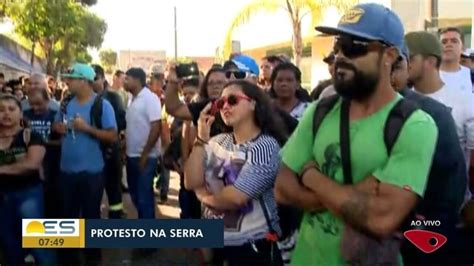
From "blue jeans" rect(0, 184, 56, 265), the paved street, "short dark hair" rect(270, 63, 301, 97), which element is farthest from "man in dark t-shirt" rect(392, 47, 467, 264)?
"blue jeans" rect(0, 184, 56, 265)

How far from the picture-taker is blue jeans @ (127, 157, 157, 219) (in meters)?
5.95

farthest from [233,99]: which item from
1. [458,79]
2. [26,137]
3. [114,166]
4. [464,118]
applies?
[114,166]

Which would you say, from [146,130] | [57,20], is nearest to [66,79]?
[146,130]

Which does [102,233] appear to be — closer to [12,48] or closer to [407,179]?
[407,179]

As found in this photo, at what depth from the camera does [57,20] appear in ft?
63.5

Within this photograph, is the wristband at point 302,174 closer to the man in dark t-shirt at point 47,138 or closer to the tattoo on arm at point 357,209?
the tattoo on arm at point 357,209

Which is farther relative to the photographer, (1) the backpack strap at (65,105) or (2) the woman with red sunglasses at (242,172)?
(1) the backpack strap at (65,105)

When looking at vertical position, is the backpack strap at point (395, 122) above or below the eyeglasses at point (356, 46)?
below

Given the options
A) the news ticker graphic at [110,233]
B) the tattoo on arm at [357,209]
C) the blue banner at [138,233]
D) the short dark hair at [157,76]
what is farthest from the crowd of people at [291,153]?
the short dark hair at [157,76]

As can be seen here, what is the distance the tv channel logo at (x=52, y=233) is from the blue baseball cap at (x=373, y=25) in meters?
2.78

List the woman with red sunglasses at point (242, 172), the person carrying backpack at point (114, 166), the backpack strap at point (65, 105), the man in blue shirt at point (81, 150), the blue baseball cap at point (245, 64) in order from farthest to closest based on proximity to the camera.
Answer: the person carrying backpack at point (114, 166), the backpack strap at point (65, 105), the man in blue shirt at point (81, 150), the blue baseball cap at point (245, 64), the woman with red sunglasses at point (242, 172)

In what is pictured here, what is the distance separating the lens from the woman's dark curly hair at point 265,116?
3.36 metres

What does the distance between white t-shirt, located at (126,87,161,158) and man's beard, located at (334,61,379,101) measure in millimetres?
3999

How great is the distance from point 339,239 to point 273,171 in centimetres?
101
